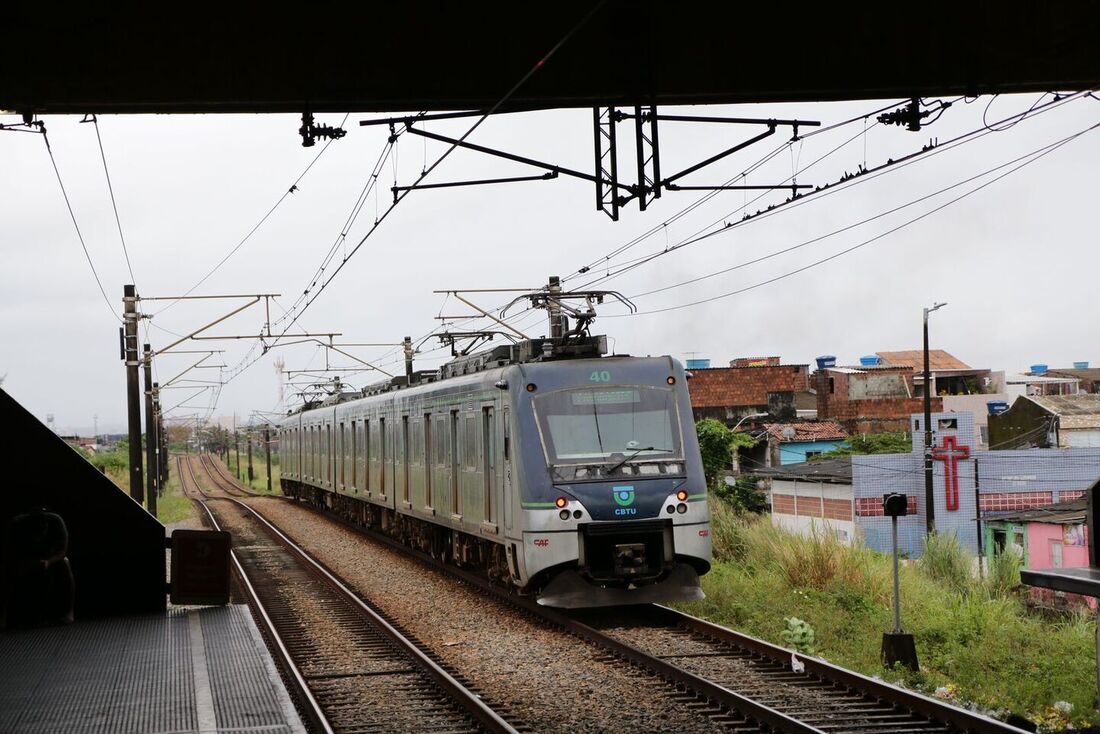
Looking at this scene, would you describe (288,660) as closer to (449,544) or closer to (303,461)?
(449,544)

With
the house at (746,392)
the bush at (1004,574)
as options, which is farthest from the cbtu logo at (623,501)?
the house at (746,392)

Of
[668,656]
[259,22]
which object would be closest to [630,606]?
[668,656]

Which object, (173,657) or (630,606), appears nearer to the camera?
(173,657)

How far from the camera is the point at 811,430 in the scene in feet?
196

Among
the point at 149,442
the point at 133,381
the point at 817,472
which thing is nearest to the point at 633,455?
the point at 133,381

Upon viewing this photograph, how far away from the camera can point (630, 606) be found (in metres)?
14.1

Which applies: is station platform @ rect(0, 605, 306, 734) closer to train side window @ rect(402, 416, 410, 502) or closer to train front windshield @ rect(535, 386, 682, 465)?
train front windshield @ rect(535, 386, 682, 465)

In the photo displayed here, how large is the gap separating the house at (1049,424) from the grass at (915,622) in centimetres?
3772

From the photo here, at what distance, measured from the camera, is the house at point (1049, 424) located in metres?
53.3

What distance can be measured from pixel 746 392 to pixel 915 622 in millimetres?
56425

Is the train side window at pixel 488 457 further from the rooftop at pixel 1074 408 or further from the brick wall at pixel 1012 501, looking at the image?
the rooftop at pixel 1074 408

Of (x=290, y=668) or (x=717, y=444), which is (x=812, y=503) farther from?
(x=290, y=668)

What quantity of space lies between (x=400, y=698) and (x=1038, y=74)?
274 inches

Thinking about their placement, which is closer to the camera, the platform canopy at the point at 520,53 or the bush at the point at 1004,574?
the platform canopy at the point at 520,53
